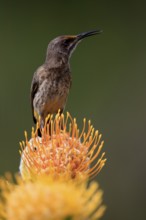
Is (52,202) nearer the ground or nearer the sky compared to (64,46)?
nearer the ground

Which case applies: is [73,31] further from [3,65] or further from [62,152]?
[62,152]

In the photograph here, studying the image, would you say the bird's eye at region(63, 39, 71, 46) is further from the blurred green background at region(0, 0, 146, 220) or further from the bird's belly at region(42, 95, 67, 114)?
the blurred green background at region(0, 0, 146, 220)

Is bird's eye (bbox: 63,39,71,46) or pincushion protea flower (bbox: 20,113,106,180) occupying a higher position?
bird's eye (bbox: 63,39,71,46)

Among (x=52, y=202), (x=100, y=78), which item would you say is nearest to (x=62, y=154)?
(x=52, y=202)

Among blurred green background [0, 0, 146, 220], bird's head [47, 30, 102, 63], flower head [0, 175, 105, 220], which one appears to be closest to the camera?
flower head [0, 175, 105, 220]

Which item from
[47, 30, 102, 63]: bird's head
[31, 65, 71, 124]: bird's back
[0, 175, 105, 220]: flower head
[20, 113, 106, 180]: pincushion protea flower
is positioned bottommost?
[0, 175, 105, 220]: flower head

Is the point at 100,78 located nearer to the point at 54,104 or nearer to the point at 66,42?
the point at 66,42

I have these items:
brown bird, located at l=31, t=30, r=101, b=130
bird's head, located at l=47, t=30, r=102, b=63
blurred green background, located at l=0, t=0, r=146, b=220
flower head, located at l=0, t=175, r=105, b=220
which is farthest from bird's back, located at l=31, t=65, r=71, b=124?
blurred green background, located at l=0, t=0, r=146, b=220
